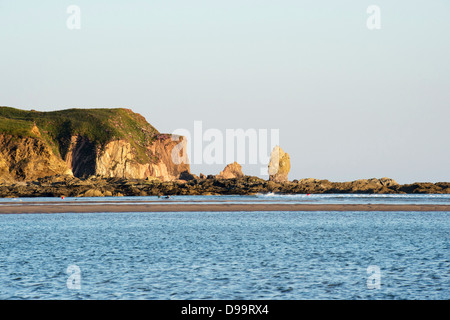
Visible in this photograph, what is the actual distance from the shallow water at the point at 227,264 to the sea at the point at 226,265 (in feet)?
0.15

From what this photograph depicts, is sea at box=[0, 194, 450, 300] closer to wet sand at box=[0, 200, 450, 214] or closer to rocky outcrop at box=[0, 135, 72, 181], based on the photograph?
wet sand at box=[0, 200, 450, 214]

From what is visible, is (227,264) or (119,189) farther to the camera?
(119,189)

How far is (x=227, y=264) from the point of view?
28.0 m

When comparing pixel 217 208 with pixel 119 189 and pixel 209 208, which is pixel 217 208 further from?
pixel 119 189

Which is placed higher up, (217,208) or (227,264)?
(217,208)

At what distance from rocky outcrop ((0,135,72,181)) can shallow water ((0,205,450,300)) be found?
14219 centimetres

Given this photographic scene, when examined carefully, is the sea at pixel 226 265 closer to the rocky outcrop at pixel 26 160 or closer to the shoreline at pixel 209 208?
the shoreline at pixel 209 208

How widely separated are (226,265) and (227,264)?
379mm

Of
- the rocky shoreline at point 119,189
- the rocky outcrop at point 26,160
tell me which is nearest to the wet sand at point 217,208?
the rocky shoreline at point 119,189

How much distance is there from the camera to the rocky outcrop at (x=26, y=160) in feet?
595

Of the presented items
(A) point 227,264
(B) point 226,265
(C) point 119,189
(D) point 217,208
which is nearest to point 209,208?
(D) point 217,208

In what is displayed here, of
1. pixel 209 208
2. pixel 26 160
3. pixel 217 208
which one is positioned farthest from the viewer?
pixel 26 160
